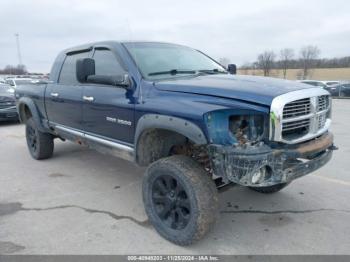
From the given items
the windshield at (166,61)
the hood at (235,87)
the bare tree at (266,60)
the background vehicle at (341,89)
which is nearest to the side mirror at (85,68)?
the windshield at (166,61)

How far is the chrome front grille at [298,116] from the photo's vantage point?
294 centimetres

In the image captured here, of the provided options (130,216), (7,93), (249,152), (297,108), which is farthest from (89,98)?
(7,93)

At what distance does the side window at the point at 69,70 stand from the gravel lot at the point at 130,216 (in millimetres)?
1509

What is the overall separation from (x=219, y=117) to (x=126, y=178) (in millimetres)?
2780

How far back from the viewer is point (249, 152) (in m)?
2.93

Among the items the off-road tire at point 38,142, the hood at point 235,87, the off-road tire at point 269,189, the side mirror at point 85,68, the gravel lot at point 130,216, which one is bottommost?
the gravel lot at point 130,216

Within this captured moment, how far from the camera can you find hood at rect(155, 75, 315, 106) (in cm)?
303

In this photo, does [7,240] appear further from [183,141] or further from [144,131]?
[183,141]

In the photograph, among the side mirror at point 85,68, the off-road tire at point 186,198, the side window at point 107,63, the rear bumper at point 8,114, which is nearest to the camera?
the off-road tire at point 186,198

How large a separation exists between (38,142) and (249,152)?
4686 mm

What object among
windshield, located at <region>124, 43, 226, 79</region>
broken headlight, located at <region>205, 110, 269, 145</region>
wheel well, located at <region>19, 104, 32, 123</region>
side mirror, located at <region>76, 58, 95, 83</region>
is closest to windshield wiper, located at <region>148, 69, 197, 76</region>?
windshield, located at <region>124, 43, 226, 79</region>

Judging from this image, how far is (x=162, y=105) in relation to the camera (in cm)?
346

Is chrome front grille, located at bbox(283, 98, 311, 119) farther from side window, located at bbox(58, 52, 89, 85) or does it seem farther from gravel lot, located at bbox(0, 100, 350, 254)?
side window, located at bbox(58, 52, 89, 85)

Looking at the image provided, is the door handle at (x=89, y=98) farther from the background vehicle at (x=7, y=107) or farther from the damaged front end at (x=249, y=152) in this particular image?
the background vehicle at (x=7, y=107)
